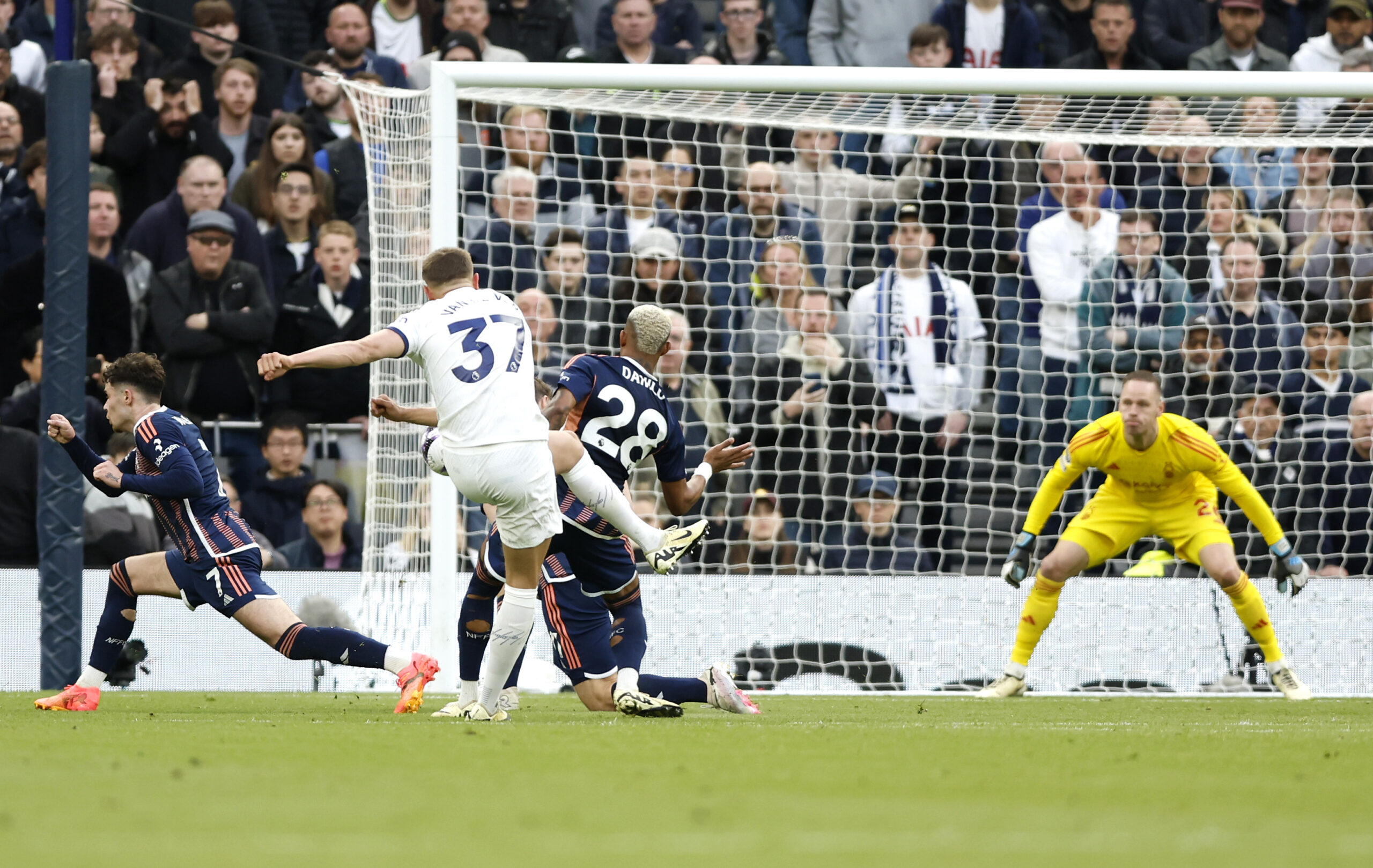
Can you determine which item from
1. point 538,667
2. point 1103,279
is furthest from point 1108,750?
point 1103,279

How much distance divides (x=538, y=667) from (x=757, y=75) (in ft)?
12.9

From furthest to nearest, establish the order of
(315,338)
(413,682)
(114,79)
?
(114,79)
(315,338)
(413,682)

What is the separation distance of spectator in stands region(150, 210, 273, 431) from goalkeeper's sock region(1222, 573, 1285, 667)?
638cm

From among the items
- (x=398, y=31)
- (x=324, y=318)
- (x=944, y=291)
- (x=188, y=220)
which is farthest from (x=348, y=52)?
(x=944, y=291)

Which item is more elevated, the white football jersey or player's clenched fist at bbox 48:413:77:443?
the white football jersey

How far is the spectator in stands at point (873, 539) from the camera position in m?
11.6

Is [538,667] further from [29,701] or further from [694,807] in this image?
[694,807]

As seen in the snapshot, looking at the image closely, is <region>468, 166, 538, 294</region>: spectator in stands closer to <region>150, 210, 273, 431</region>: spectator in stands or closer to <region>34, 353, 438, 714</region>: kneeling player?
<region>150, 210, 273, 431</region>: spectator in stands

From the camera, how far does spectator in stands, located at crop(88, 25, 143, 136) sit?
12297mm

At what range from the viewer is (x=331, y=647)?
8.04 metres

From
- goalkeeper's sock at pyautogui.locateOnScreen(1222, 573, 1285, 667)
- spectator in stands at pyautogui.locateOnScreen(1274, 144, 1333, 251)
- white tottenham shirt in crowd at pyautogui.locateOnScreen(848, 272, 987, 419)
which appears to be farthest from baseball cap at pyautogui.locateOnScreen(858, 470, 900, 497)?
spectator in stands at pyautogui.locateOnScreen(1274, 144, 1333, 251)

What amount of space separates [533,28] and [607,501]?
7.30m

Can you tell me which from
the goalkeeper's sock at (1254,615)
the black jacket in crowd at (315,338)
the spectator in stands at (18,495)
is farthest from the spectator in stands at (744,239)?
the spectator in stands at (18,495)

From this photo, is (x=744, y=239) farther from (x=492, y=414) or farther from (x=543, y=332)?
(x=492, y=414)
